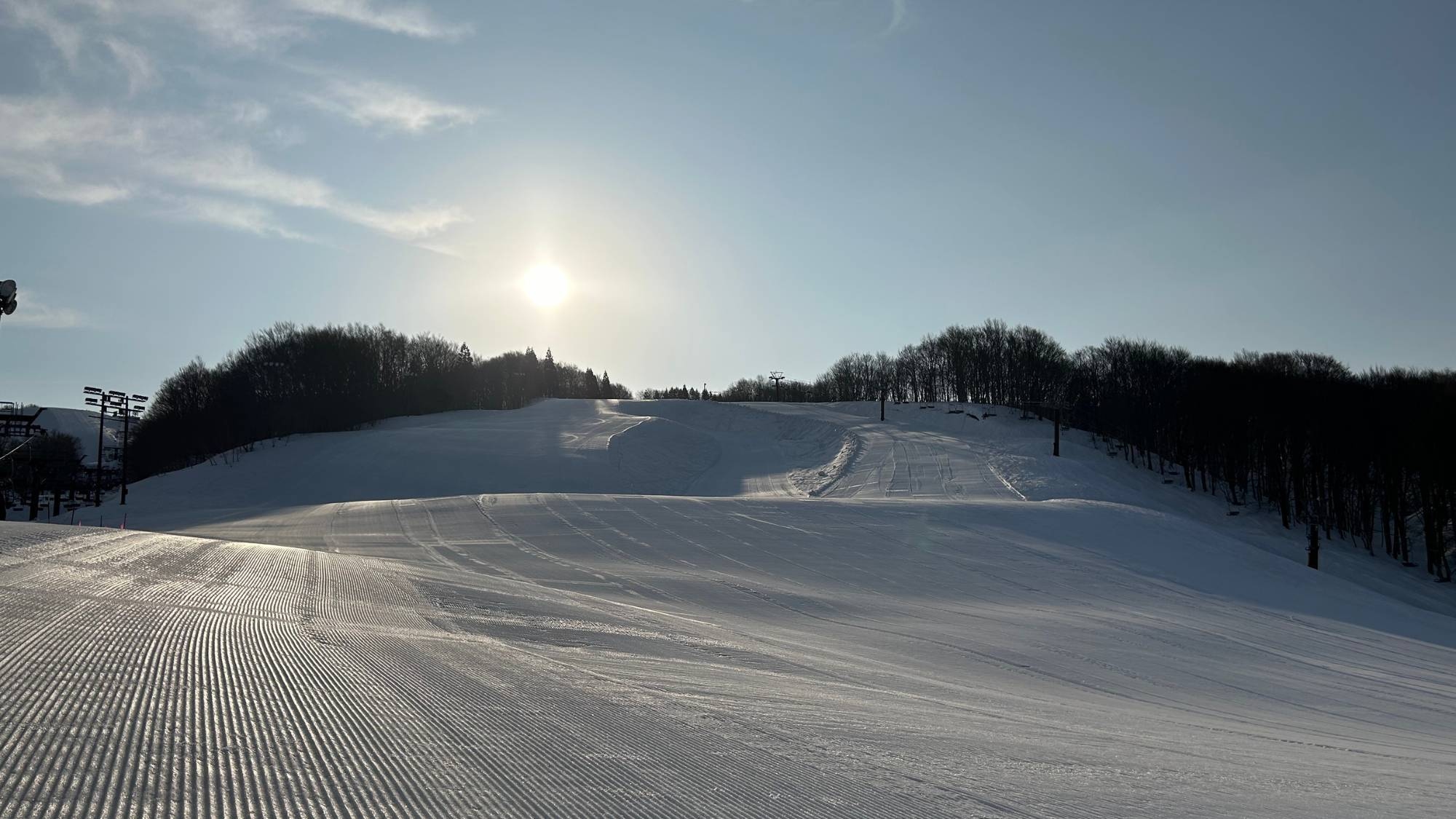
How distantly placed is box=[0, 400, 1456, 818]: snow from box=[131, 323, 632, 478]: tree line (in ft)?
153

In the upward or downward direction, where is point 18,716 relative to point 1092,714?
upward

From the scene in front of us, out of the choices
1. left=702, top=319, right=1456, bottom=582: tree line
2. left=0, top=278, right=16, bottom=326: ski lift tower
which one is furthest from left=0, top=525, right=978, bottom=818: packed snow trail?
left=702, top=319, right=1456, bottom=582: tree line

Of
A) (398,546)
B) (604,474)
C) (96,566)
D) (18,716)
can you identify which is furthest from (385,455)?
(18,716)

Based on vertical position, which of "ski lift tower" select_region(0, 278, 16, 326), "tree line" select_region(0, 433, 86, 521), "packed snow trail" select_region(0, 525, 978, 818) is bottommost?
"tree line" select_region(0, 433, 86, 521)

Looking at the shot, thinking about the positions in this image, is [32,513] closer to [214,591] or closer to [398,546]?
[398,546]

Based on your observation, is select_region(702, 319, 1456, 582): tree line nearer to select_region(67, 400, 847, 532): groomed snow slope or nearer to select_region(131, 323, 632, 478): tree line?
select_region(67, 400, 847, 532): groomed snow slope

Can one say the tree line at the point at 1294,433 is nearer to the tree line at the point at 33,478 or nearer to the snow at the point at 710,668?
the snow at the point at 710,668

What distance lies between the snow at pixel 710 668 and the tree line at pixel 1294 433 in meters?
27.9

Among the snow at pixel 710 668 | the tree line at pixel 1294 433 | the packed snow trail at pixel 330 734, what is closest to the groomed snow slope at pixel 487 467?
the snow at pixel 710 668

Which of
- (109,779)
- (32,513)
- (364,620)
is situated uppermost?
(109,779)

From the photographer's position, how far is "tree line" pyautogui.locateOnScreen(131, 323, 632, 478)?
73.6 m

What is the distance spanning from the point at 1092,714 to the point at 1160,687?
422cm

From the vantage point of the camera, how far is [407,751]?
154 inches

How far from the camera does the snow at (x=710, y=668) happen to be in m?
3.70
